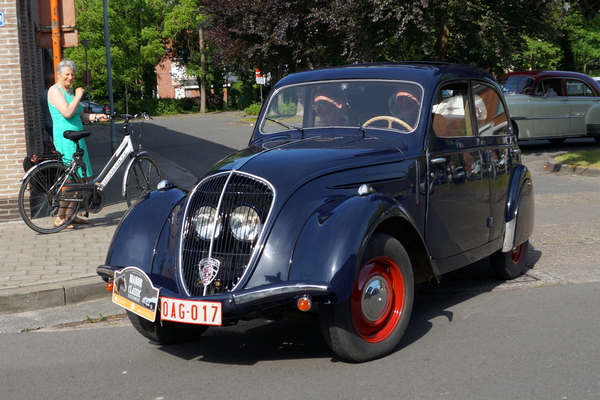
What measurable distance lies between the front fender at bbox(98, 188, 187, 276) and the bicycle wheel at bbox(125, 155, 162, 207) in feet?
13.7

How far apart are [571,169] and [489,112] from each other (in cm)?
919

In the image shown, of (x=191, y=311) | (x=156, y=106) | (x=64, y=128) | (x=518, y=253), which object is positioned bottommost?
(x=518, y=253)

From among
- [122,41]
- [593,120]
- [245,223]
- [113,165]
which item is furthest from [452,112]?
[122,41]

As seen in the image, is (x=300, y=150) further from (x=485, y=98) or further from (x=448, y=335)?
(x=485, y=98)

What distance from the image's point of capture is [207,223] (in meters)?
4.33

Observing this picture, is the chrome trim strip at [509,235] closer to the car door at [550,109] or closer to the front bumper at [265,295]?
the front bumper at [265,295]

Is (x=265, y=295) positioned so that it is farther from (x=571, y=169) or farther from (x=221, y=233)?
(x=571, y=169)

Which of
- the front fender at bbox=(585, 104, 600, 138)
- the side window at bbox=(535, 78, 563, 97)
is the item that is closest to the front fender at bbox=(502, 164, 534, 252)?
the side window at bbox=(535, 78, 563, 97)

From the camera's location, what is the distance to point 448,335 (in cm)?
484

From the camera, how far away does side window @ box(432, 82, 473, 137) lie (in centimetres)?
532

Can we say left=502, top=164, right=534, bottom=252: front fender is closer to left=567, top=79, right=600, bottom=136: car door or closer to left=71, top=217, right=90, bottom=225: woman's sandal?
left=71, top=217, right=90, bottom=225: woman's sandal

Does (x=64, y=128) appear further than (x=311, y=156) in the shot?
Yes

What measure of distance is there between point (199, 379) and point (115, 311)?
1.86 metres

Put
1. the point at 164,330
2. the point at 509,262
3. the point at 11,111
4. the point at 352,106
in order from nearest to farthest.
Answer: the point at 164,330 → the point at 352,106 → the point at 509,262 → the point at 11,111
